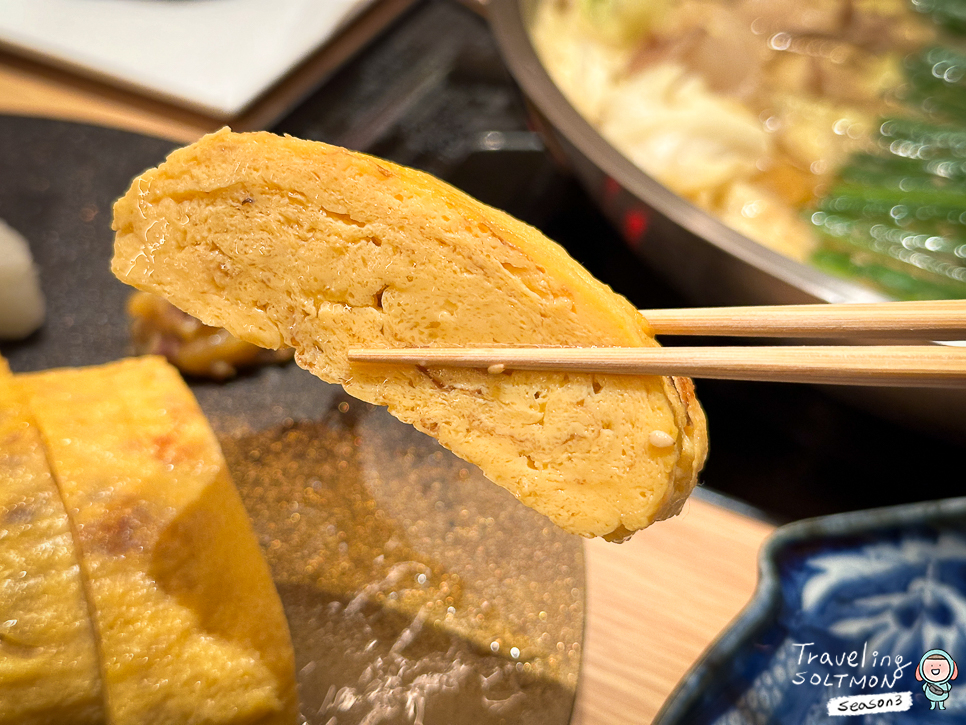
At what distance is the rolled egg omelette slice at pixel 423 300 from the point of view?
917 mm

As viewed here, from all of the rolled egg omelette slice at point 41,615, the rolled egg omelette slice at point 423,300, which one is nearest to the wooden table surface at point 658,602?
→ the rolled egg omelette slice at point 423,300

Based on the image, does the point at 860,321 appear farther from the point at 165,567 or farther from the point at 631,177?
the point at 165,567

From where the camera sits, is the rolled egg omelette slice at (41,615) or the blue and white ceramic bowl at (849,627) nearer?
the rolled egg omelette slice at (41,615)

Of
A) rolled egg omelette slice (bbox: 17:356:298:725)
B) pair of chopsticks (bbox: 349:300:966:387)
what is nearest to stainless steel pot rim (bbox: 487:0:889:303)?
pair of chopsticks (bbox: 349:300:966:387)

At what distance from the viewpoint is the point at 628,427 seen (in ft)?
3.00

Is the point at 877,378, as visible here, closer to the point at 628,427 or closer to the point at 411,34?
the point at 628,427

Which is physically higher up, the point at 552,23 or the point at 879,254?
the point at 552,23

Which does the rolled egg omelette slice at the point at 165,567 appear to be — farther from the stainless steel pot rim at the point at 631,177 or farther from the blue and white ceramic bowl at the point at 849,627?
the stainless steel pot rim at the point at 631,177

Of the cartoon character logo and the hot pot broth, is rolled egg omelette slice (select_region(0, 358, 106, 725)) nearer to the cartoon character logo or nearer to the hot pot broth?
the cartoon character logo

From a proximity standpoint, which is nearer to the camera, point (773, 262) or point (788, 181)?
point (773, 262)

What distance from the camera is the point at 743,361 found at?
830 mm

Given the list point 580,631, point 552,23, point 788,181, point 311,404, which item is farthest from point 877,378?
point 552,23

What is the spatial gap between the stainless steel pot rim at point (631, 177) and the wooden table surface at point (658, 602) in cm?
53

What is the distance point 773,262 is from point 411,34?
1866 mm
